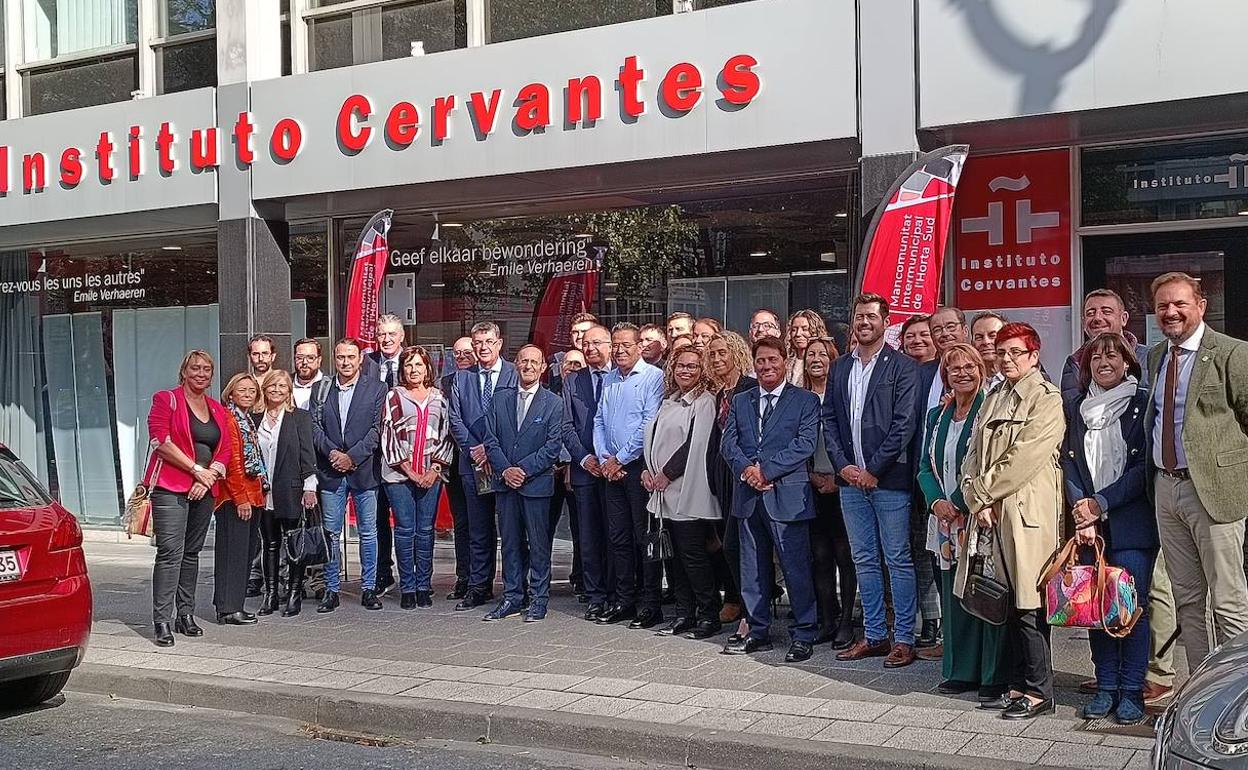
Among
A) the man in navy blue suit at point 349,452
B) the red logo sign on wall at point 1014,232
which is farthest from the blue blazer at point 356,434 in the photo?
the red logo sign on wall at point 1014,232

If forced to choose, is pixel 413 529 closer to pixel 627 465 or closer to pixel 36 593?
pixel 627 465

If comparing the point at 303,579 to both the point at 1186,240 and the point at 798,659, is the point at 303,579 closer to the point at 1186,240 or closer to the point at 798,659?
the point at 798,659

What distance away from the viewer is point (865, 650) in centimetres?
813

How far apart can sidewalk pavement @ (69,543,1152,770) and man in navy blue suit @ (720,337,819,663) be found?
258mm

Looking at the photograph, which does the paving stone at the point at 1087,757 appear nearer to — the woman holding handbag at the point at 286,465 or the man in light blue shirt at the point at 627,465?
the man in light blue shirt at the point at 627,465

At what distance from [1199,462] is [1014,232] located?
4620 mm

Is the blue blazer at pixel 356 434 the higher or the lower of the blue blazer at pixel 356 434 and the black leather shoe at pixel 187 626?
the higher

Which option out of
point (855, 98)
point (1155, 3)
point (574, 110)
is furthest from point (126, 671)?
point (1155, 3)

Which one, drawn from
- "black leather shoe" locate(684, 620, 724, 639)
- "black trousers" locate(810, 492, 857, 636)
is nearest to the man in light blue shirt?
"black leather shoe" locate(684, 620, 724, 639)

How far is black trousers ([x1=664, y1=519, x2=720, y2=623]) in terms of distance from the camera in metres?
8.98

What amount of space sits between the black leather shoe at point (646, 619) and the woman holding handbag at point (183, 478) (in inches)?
119

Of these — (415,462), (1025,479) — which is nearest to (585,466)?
(415,462)

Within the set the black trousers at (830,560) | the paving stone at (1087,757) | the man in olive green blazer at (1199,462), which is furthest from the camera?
the black trousers at (830,560)

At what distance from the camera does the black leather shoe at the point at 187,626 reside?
949 centimetres
